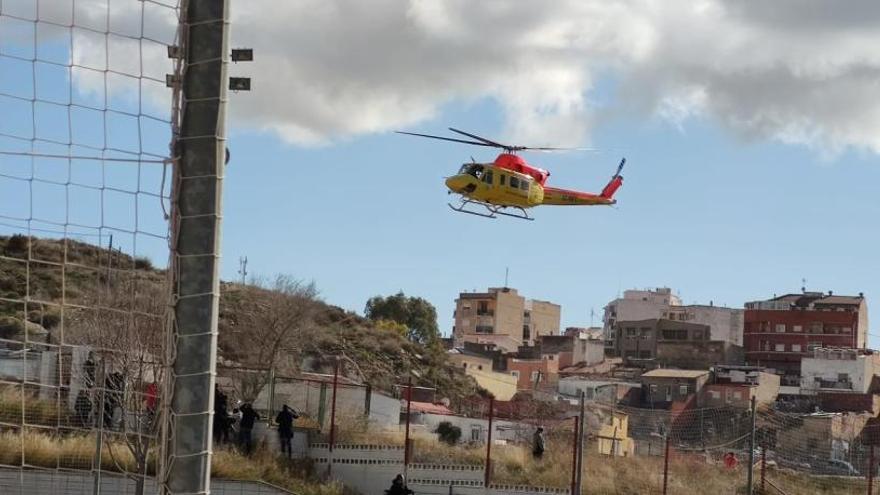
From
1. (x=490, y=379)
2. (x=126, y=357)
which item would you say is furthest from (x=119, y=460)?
(x=490, y=379)

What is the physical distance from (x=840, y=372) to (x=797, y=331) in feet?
64.5

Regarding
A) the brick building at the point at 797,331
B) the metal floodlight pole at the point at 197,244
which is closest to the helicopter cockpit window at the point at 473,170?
the metal floodlight pole at the point at 197,244

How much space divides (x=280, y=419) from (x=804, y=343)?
279 ft

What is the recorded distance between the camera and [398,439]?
1302 inches

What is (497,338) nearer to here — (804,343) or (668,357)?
(668,357)

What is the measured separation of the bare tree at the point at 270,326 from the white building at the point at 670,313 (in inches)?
2540

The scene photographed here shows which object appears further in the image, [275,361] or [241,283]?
[241,283]

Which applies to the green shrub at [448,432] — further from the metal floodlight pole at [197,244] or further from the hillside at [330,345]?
the metal floodlight pole at [197,244]

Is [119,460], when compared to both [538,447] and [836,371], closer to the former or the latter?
[538,447]

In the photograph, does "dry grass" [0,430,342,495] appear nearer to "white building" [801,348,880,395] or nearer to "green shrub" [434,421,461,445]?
"green shrub" [434,421,461,445]

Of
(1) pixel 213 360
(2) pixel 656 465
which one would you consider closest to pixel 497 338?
(2) pixel 656 465

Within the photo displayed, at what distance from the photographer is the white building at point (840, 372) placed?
295 feet

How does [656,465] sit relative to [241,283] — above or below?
below

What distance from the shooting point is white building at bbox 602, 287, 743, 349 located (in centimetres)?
12106
